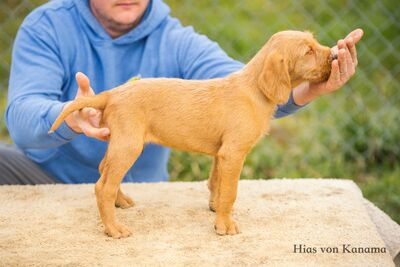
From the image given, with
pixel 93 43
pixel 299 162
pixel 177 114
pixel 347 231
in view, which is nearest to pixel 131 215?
pixel 177 114

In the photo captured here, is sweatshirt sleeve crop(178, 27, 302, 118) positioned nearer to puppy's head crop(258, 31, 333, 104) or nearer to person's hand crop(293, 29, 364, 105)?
person's hand crop(293, 29, 364, 105)

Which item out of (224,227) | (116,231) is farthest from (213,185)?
(116,231)

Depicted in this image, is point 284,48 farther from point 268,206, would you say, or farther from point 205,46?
point 205,46

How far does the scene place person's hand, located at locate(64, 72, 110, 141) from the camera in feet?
7.89

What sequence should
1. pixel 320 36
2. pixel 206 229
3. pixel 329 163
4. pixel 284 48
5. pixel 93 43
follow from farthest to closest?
pixel 320 36
pixel 329 163
pixel 93 43
pixel 206 229
pixel 284 48

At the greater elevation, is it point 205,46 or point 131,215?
point 205,46

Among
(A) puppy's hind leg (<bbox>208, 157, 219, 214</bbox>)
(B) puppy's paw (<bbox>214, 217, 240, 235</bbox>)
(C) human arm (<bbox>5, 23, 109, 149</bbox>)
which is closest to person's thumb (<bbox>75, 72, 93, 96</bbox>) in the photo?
(C) human arm (<bbox>5, 23, 109, 149</bbox>)

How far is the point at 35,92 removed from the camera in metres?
2.96

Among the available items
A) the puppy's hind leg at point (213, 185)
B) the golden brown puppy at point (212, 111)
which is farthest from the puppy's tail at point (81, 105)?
the puppy's hind leg at point (213, 185)

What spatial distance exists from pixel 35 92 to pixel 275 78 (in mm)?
1219

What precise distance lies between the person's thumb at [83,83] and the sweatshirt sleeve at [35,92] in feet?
0.58

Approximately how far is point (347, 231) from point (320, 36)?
128 inches

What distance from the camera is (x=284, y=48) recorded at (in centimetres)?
234

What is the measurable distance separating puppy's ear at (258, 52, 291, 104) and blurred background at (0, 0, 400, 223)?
7.45 feet
